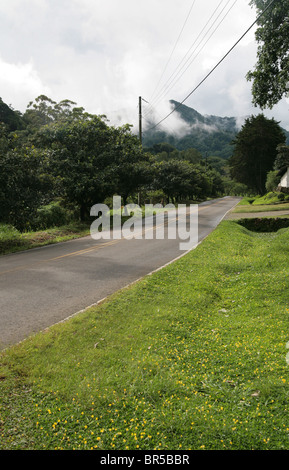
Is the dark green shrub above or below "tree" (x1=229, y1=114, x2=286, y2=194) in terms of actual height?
below

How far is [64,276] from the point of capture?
8.68 metres

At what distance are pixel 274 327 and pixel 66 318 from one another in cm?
392

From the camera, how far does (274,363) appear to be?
13.4 feet

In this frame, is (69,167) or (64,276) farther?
(69,167)

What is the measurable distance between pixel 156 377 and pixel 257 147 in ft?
195

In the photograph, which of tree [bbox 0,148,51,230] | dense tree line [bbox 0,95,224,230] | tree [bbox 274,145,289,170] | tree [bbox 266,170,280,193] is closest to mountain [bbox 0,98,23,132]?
dense tree line [bbox 0,95,224,230]

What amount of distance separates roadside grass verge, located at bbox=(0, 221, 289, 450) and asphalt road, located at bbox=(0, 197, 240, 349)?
724mm

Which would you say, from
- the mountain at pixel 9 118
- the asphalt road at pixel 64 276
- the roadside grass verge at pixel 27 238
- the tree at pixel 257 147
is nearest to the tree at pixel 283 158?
the tree at pixel 257 147

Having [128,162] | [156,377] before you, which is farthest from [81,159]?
[156,377]

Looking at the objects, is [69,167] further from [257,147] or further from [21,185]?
[257,147]

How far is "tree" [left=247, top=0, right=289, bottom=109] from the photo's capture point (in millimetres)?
14616

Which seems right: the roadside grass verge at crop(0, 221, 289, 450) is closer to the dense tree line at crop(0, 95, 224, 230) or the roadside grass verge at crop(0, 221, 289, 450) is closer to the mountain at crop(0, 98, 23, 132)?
the dense tree line at crop(0, 95, 224, 230)

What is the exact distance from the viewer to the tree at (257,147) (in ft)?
183

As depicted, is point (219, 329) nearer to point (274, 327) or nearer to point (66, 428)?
point (274, 327)
